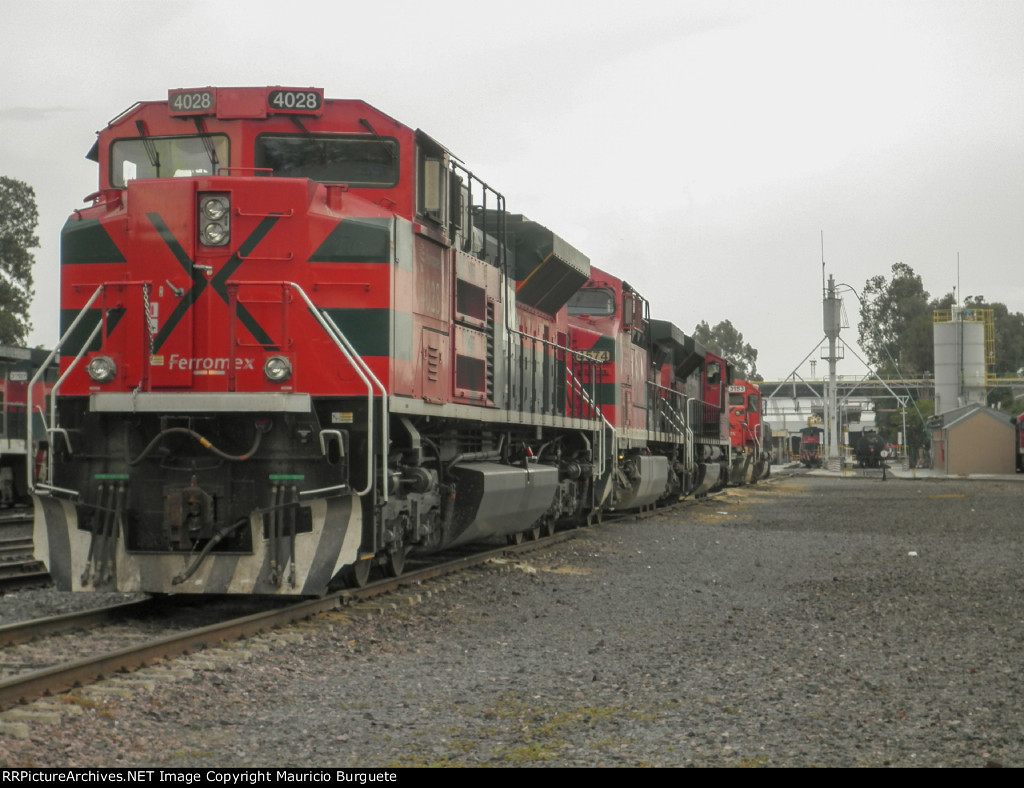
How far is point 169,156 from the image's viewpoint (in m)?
8.51

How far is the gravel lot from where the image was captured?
4727 millimetres

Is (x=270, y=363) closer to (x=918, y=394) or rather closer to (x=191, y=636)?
(x=191, y=636)

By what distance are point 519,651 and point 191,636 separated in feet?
6.27

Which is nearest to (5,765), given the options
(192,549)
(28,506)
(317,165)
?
(192,549)

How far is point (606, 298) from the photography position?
17.5m

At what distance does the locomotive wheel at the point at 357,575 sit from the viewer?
880 cm

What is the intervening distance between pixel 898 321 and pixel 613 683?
89275 millimetres

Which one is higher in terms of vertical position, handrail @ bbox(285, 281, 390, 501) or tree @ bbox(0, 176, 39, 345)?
tree @ bbox(0, 176, 39, 345)

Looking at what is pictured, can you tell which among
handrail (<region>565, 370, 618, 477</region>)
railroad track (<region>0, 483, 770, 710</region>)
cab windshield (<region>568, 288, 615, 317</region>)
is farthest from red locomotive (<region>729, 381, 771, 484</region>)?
railroad track (<region>0, 483, 770, 710</region>)

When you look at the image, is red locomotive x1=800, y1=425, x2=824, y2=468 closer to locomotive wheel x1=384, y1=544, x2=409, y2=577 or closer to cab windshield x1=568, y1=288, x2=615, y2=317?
cab windshield x1=568, y1=288, x2=615, y2=317

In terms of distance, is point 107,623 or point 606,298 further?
point 606,298

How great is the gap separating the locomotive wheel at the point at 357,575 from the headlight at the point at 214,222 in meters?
2.59

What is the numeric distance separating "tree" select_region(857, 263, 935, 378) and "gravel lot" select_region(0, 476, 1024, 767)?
79.4 metres
